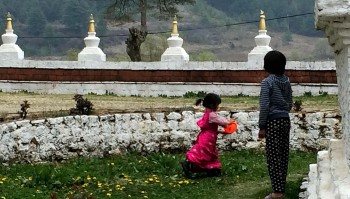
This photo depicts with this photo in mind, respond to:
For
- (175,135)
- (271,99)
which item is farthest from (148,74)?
(271,99)

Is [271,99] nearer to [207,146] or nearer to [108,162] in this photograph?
[207,146]

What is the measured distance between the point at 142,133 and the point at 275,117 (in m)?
4.67

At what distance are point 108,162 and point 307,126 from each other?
311 cm

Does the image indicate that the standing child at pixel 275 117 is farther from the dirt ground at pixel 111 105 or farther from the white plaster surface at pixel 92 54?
the white plaster surface at pixel 92 54

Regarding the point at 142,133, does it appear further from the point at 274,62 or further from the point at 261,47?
the point at 261,47

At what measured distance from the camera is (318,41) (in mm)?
73438

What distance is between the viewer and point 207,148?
1056 centimetres

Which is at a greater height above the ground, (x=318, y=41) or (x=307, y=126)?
(x=318, y=41)

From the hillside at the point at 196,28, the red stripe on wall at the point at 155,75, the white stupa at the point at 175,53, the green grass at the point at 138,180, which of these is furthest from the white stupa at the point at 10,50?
the hillside at the point at 196,28

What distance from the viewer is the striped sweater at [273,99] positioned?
8.41 metres

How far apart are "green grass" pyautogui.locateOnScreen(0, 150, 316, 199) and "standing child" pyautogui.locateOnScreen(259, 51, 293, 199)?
38 centimetres

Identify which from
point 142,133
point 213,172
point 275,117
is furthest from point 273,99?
point 142,133

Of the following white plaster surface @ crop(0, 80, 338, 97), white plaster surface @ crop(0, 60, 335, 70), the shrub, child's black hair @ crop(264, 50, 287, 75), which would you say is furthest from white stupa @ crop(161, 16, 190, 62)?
child's black hair @ crop(264, 50, 287, 75)

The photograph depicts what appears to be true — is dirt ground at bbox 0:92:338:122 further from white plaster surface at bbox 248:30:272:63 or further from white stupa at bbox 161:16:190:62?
white stupa at bbox 161:16:190:62
